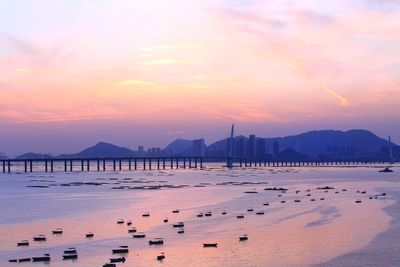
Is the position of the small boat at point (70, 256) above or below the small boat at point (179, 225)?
below

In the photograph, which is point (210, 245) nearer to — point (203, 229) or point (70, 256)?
point (70, 256)

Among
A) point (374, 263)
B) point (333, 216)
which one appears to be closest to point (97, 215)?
point (333, 216)

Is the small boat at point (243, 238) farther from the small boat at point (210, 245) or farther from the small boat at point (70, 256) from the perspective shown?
the small boat at point (70, 256)

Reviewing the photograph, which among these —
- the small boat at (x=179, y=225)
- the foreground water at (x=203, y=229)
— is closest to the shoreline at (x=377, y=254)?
the foreground water at (x=203, y=229)

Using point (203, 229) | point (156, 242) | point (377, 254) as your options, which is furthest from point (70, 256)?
point (377, 254)

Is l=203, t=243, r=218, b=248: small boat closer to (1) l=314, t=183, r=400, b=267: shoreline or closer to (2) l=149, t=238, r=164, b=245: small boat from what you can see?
(2) l=149, t=238, r=164, b=245: small boat

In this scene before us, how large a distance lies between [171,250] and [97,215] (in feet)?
65.4

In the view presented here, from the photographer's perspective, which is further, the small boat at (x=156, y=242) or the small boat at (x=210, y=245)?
the small boat at (x=156, y=242)

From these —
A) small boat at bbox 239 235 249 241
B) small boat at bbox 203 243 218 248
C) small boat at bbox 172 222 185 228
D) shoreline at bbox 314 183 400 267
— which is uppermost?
small boat at bbox 172 222 185 228

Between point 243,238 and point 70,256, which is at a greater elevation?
point 243,238

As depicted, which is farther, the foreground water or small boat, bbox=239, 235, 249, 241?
small boat, bbox=239, 235, 249, 241

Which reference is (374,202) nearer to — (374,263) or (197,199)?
(197,199)

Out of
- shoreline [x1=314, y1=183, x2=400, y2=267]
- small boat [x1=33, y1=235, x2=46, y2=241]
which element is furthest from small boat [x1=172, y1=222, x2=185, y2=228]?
shoreline [x1=314, y1=183, x2=400, y2=267]

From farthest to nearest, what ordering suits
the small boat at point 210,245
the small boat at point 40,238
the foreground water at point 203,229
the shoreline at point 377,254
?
the small boat at point 40,238 < the small boat at point 210,245 < the foreground water at point 203,229 < the shoreline at point 377,254
